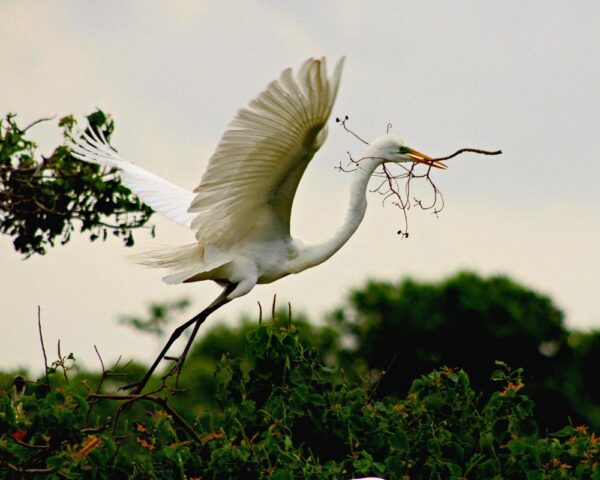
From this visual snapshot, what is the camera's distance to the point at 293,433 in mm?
4254

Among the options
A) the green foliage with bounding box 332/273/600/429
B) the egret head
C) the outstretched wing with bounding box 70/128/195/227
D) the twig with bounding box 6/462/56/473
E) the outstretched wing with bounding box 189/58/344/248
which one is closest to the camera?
the twig with bounding box 6/462/56/473

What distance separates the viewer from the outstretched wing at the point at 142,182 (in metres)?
5.74

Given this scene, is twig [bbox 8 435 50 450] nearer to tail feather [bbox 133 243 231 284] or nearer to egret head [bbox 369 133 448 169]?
tail feather [bbox 133 243 231 284]

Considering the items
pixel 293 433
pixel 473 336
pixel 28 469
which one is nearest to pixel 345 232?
pixel 293 433

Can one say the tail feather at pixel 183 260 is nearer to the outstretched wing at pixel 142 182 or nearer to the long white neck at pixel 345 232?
the outstretched wing at pixel 142 182

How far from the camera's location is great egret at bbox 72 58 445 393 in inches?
175

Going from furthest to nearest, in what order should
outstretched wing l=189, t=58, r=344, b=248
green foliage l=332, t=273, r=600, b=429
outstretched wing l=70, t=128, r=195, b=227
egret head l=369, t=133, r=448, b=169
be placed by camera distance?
green foliage l=332, t=273, r=600, b=429, outstretched wing l=70, t=128, r=195, b=227, egret head l=369, t=133, r=448, b=169, outstretched wing l=189, t=58, r=344, b=248

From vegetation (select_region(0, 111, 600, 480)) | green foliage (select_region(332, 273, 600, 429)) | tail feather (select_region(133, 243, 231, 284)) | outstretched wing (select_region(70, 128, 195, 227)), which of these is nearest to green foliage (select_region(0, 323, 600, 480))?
vegetation (select_region(0, 111, 600, 480))

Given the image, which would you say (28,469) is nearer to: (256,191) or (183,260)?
(256,191)

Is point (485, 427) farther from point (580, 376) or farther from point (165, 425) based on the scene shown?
point (580, 376)

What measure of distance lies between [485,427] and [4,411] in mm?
1597

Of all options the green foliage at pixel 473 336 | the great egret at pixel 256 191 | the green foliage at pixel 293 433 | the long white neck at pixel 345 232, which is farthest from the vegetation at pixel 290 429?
the green foliage at pixel 473 336

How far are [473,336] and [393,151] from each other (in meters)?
16.2

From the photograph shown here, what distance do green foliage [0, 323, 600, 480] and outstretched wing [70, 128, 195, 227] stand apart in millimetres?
1464
